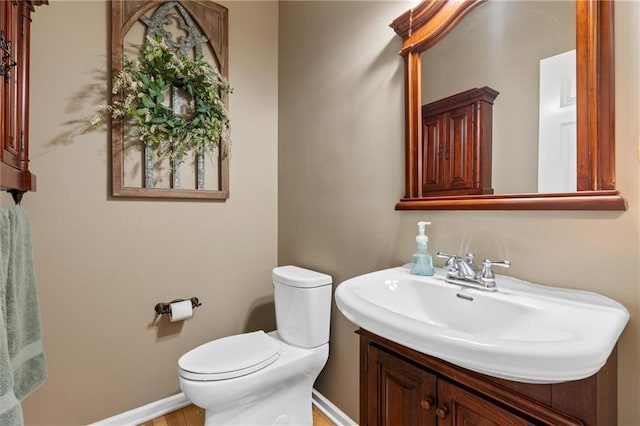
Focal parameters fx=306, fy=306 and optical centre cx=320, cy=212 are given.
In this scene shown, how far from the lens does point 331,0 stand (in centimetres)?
168

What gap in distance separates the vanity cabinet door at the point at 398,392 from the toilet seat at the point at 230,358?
56cm

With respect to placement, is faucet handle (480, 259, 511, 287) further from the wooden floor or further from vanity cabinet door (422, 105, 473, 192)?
the wooden floor

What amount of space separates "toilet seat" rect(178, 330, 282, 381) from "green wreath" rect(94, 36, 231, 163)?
3.37 feet

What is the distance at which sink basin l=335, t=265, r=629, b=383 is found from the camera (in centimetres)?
53

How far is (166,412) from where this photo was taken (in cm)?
170

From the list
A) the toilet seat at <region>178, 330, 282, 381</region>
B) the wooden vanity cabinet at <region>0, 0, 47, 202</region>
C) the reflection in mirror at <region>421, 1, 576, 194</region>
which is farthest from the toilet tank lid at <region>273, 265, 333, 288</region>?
the wooden vanity cabinet at <region>0, 0, 47, 202</region>

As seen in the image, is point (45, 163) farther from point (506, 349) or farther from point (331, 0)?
point (506, 349)

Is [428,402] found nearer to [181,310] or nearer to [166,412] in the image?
[181,310]

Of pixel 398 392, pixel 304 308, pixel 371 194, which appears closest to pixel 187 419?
pixel 304 308

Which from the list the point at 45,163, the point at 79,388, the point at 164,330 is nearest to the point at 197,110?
the point at 45,163

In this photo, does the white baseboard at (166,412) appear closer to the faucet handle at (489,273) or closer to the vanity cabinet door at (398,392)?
the vanity cabinet door at (398,392)

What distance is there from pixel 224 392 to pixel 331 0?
199cm

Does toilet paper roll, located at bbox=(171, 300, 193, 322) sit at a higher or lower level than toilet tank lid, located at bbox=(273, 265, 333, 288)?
lower

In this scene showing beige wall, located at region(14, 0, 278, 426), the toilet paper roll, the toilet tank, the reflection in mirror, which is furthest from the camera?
the toilet paper roll
